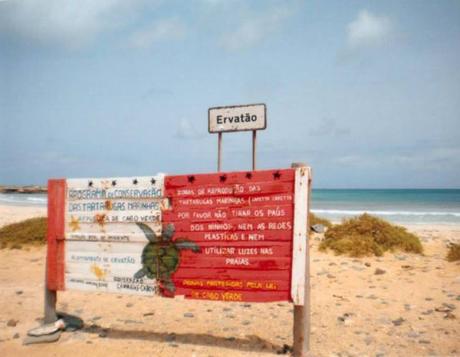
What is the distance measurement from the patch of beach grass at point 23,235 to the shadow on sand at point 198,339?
798 centimetres

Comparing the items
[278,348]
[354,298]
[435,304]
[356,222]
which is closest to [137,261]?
[278,348]

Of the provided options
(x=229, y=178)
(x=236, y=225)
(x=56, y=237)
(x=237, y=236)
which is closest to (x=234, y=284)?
(x=237, y=236)

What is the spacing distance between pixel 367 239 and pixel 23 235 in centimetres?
1099

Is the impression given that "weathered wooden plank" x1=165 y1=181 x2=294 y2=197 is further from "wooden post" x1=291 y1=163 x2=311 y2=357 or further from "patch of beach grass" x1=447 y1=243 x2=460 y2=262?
"patch of beach grass" x1=447 y1=243 x2=460 y2=262

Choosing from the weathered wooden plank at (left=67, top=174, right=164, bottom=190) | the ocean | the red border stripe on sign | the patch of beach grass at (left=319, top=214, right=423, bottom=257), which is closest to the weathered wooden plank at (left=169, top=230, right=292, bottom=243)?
Answer: the weathered wooden plank at (left=67, top=174, right=164, bottom=190)

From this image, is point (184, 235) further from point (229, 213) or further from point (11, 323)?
point (11, 323)

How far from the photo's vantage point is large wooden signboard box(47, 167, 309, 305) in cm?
483

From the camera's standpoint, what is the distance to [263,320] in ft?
20.8

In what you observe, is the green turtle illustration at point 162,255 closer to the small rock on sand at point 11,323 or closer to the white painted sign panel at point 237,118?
the white painted sign panel at point 237,118

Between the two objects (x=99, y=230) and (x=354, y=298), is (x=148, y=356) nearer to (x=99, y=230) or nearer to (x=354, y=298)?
(x=99, y=230)

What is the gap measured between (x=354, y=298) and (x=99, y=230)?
16.0 ft

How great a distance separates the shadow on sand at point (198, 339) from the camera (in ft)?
17.1

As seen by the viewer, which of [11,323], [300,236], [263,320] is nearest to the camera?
[300,236]

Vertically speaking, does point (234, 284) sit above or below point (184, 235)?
below
